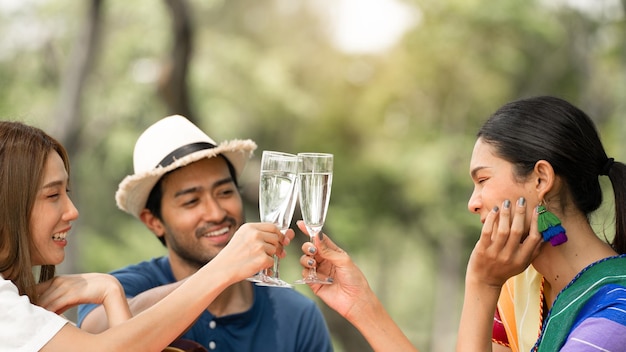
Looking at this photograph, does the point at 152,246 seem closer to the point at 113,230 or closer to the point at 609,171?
the point at 113,230

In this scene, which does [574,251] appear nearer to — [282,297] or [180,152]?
[282,297]

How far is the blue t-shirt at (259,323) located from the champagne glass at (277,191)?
107 cm

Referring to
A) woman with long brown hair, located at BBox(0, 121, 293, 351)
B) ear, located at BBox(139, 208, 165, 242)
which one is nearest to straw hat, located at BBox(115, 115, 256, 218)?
ear, located at BBox(139, 208, 165, 242)

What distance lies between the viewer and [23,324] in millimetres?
2518

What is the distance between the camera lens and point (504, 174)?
2840 millimetres

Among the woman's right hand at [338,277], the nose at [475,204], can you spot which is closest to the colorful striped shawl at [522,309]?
the nose at [475,204]

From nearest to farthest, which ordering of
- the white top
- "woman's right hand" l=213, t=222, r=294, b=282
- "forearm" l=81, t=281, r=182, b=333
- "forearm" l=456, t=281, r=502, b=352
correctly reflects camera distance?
the white top
"woman's right hand" l=213, t=222, r=294, b=282
"forearm" l=456, t=281, r=502, b=352
"forearm" l=81, t=281, r=182, b=333

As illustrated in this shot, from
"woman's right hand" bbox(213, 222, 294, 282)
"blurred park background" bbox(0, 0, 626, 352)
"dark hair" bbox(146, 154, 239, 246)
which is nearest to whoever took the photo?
"woman's right hand" bbox(213, 222, 294, 282)

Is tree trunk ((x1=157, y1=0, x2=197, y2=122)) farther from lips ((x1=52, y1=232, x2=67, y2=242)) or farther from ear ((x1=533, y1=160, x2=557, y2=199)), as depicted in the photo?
ear ((x1=533, y1=160, x2=557, y2=199))

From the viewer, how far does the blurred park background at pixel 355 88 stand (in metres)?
16.6

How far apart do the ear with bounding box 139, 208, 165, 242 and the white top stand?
1.43m

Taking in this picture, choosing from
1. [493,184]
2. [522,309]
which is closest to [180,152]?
[493,184]

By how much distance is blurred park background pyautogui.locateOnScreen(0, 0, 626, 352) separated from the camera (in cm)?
1658

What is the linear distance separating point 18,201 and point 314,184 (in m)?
0.96
